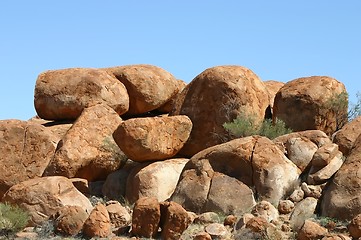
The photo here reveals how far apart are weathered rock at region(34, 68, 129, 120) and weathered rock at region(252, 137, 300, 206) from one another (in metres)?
7.91

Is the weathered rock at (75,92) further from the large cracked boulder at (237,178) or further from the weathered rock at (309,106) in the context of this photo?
the large cracked boulder at (237,178)

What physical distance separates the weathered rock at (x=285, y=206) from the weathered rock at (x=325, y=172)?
94cm

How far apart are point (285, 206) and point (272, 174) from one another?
1043 mm

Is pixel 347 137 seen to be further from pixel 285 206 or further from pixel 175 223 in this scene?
pixel 175 223

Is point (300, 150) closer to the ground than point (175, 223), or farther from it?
farther from it

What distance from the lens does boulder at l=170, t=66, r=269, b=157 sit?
66.0 feet


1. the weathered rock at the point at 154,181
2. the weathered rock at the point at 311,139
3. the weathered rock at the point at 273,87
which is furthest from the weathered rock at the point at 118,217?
the weathered rock at the point at 273,87

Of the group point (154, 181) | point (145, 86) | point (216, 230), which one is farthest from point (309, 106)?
point (216, 230)

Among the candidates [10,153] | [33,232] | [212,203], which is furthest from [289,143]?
[10,153]

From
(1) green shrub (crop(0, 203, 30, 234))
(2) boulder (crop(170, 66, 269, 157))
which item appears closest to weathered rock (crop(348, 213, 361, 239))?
(1) green shrub (crop(0, 203, 30, 234))

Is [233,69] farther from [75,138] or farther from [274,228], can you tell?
[274,228]

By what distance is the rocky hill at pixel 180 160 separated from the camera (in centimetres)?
1443

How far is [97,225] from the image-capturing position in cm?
1461

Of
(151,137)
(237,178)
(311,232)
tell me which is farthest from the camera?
(151,137)
